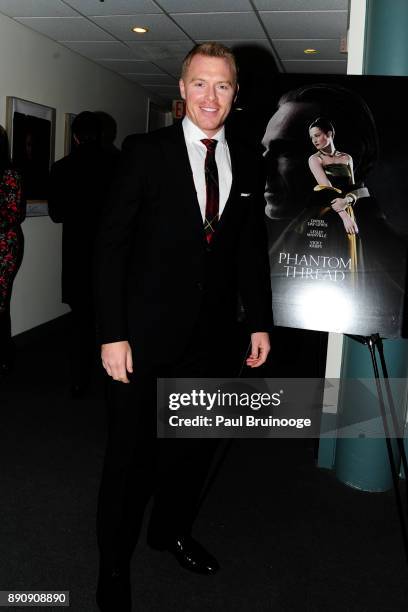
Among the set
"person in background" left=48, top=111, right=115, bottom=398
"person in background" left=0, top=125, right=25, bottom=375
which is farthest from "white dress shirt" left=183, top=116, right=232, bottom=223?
"person in background" left=0, top=125, right=25, bottom=375

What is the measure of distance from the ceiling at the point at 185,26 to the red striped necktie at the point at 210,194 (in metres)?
2.84

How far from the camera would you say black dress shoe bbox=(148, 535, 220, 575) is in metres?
1.99

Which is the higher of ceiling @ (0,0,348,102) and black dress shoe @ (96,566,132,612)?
ceiling @ (0,0,348,102)

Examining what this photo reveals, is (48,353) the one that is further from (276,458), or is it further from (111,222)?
(111,222)

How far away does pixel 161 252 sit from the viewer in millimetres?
1647

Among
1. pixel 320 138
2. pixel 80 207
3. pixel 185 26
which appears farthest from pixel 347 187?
pixel 185 26

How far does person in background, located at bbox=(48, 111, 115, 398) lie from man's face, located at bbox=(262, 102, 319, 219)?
1471mm

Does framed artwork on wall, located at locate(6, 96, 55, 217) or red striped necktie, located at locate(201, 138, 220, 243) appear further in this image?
framed artwork on wall, located at locate(6, 96, 55, 217)

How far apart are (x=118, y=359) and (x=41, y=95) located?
4305 millimetres

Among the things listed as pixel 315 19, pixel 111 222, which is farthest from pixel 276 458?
pixel 315 19

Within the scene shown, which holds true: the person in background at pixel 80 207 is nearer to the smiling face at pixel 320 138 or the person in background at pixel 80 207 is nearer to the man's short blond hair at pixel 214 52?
the smiling face at pixel 320 138

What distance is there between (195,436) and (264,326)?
41 centimetres

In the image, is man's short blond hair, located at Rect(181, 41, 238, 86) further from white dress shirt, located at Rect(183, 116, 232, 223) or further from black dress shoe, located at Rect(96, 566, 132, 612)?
black dress shoe, located at Rect(96, 566, 132, 612)

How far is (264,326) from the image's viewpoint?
1952mm
